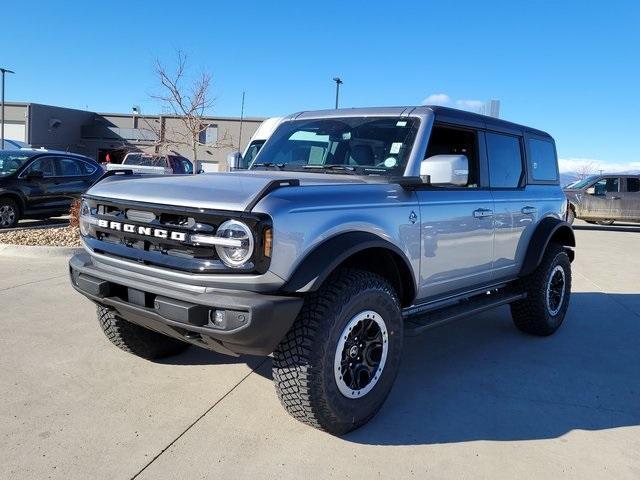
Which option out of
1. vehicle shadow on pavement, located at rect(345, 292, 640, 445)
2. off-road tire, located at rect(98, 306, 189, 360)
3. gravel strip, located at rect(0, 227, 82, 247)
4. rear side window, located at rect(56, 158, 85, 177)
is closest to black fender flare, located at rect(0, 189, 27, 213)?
rear side window, located at rect(56, 158, 85, 177)

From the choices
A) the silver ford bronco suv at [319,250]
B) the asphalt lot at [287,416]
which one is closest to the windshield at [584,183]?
the asphalt lot at [287,416]

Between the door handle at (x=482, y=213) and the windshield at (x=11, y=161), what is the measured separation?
9.40m

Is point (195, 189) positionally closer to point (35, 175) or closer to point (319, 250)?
point (319, 250)

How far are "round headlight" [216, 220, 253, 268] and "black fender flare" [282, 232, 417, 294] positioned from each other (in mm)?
256

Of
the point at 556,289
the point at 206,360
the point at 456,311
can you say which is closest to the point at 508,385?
the point at 456,311

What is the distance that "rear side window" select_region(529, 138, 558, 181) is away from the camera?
17.4ft

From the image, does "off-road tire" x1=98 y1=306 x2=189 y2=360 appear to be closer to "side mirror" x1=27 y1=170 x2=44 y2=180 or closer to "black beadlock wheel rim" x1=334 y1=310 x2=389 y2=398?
"black beadlock wheel rim" x1=334 y1=310 x2=389 y2=398

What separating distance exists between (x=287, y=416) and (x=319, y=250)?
1.12 meters

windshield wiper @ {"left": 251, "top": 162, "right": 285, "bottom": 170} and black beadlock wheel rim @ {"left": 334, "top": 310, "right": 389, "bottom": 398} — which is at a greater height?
windshield wiper @ {"left": 251, "top": 162, "right": 285, "bottom": 170}

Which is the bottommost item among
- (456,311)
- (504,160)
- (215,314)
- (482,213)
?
(456,311)

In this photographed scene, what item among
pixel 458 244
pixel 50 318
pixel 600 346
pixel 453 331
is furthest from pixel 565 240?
pixel 50 318

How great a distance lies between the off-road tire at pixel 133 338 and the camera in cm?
383

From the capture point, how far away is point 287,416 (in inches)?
129

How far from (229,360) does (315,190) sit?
1.80m
